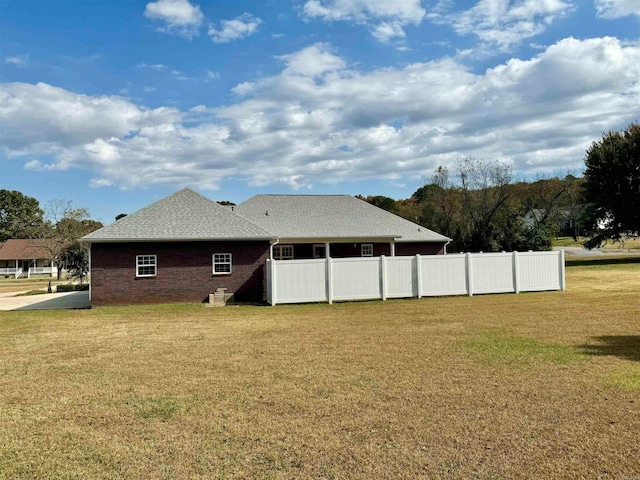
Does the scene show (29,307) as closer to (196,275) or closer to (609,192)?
(196,275)

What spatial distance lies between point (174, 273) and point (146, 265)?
120 cm

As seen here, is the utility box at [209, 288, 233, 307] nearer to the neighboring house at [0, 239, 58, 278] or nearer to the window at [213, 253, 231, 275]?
the window at [213, 253, 231, 275]

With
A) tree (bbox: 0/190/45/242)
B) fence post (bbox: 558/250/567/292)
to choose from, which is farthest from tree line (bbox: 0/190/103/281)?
fence post (bbox: 558/250/567/292)

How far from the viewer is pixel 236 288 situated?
20.3m

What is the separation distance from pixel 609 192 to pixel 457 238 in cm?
1328

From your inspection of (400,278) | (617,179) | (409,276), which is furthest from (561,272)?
(617,179)

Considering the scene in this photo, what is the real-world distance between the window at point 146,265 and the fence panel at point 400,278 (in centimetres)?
965

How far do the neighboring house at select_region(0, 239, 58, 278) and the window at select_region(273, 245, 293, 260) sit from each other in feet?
139

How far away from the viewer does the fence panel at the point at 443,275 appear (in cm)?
1914

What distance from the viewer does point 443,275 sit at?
63.1ft

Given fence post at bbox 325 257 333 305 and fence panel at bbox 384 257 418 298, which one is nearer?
fence post at bbox 325 257 333 305

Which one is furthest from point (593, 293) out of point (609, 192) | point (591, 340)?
point (609, 192)

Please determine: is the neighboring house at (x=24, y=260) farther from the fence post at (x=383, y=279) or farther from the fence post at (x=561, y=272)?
the fence post at (x=561, y=272)

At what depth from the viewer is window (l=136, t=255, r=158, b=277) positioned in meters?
19.6
